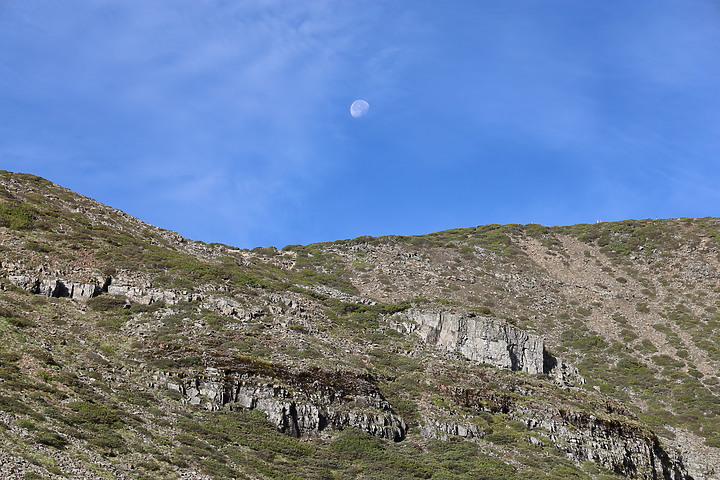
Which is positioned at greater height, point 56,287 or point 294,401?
point 56,287

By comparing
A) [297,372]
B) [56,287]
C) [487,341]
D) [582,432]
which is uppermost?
[487,341]

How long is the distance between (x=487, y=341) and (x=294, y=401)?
24287mm

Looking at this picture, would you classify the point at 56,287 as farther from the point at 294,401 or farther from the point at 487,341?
the point at 487,341

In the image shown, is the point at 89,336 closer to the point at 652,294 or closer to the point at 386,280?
the point at 386,280

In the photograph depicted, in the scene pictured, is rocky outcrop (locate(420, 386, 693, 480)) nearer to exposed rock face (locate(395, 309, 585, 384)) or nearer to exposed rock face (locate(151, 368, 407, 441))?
exposed rock face (locate(151, 368, 407, 441))

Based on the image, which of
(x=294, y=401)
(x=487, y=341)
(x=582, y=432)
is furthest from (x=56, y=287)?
(x=582, y=432)

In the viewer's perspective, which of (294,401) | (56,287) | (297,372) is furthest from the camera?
(56,287)

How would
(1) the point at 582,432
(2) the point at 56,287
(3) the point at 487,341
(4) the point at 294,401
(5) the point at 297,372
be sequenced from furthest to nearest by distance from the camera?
1. (3) the point at 487,341
2. (2) the point at 56,287
3. (1) the point at 582,432
4. (5) the point at 297,372
5. (4) the point at 294,401

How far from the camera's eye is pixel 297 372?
42500mm

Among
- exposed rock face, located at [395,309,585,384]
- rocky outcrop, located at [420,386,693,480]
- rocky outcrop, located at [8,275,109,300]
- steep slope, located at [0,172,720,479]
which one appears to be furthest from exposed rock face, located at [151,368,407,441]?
exposed rock face, located at [395,309,585,384]

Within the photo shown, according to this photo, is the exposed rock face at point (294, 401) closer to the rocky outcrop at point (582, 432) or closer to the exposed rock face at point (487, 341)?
the rocky outcrop at point (582, 432)

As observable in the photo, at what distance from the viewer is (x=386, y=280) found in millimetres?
86625

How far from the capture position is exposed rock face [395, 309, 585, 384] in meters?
55.6

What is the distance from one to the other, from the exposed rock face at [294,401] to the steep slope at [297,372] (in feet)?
0.42
